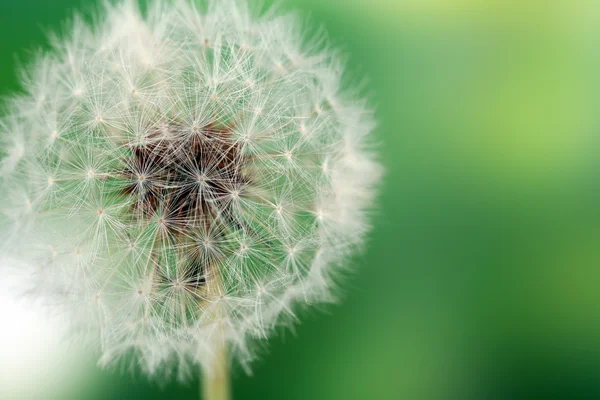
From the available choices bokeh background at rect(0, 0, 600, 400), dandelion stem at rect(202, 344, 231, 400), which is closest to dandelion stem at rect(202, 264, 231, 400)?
dandelion stem at rect(202, 344, 231, 400)

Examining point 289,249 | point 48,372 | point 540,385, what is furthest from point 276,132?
point 540,385

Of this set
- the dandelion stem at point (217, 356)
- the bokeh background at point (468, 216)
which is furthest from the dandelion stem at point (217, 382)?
the bokeh background at point (468, 216)

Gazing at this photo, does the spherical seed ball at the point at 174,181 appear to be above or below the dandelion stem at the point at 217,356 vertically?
above

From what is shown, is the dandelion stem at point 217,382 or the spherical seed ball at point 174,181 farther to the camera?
the dandelion stem at point 217,382

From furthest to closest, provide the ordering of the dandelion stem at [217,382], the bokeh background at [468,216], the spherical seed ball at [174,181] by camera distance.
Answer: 1. the bokeh background at [468,216]
2. the dandelion stem at [217,382]
3. the spherical seed ball at [174,181]

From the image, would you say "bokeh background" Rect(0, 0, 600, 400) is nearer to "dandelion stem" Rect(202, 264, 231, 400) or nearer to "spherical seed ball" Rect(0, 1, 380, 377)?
"dandelion stem" Rect(202, 264, 231, 400)

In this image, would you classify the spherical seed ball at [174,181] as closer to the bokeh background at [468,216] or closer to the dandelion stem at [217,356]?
the dandelion stem at [217,356]
